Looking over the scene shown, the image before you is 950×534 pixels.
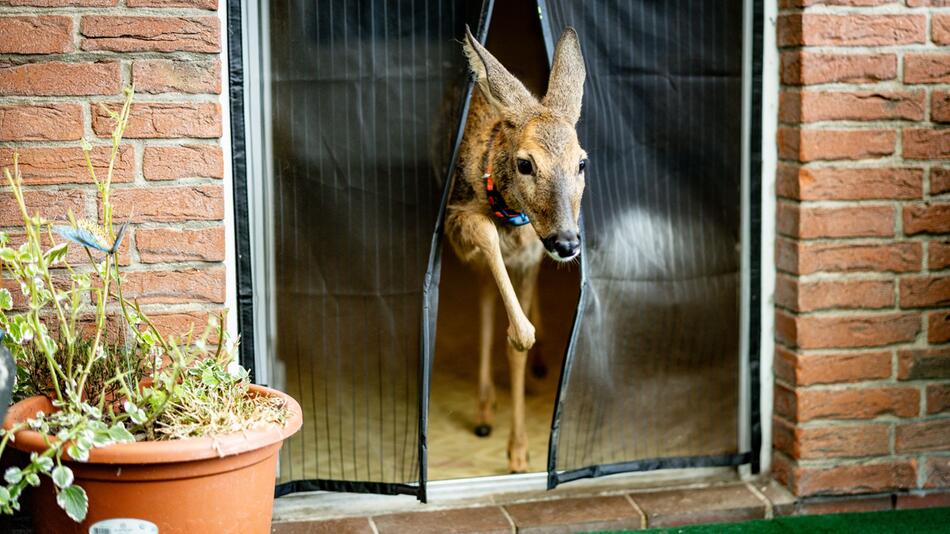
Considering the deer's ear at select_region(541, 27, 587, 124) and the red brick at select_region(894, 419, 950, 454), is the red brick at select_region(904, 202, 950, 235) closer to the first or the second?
the red brick at select_region(894, 419, 950, 454)

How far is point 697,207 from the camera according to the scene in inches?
136

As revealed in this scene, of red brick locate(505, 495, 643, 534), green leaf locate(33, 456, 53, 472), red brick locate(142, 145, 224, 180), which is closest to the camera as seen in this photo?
green leaf locate(33, 456, 53, 472)

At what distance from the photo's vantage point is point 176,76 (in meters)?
2.87

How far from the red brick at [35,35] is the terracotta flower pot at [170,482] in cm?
91

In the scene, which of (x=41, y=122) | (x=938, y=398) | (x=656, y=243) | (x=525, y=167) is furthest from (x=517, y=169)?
(x=938, y=398)

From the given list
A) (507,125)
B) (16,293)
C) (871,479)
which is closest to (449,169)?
(507,125)

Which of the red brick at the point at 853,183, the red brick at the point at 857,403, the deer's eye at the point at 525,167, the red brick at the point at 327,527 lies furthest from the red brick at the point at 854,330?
the red brick at the point at 327,527

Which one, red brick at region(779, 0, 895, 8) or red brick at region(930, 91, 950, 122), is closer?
red brick at region(779, 0, 895, 8)

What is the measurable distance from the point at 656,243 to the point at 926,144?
0.86m

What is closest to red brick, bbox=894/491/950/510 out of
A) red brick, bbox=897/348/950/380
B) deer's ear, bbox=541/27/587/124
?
red brick, bbox=897/348/950/380

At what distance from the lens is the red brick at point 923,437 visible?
346 centimetres

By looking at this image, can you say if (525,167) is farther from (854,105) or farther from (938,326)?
(938,326)

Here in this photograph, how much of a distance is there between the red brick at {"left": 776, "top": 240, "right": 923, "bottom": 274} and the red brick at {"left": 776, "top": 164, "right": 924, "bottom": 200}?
15 cm

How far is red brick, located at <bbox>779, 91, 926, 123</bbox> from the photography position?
3.26 meters
